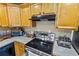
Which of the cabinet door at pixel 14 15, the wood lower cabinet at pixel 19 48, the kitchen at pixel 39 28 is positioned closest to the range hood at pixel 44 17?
the kitchen at pixel 39 28

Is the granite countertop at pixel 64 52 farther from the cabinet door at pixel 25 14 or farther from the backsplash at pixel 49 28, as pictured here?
the cabinet door at pixel 25 14

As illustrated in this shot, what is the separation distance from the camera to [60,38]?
1294 millimetres

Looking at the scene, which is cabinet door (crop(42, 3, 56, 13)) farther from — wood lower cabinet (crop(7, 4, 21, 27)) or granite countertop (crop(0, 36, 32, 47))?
granite countertop (crop(0, 36, 32, 47))

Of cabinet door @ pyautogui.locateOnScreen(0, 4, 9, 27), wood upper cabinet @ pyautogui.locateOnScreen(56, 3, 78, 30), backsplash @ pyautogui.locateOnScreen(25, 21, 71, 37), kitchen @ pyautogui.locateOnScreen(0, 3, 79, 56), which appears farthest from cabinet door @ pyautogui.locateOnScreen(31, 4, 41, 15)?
cabinet door @ pyautogui.locateOnScreen(0, 4, 9, 27)

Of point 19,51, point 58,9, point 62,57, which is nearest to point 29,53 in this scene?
point 19,51

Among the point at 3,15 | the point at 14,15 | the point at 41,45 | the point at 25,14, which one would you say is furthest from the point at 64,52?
the point at 3,15

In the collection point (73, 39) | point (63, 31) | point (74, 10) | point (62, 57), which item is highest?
point (74, 10)

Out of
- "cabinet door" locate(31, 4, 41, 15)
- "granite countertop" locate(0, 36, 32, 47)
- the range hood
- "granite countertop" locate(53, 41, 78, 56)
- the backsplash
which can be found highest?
"cabinet door" locate(31, 4, 41, 15)

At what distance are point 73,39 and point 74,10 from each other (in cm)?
45

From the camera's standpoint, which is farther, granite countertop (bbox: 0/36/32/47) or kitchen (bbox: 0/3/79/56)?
granite countertop (bbox: 0/36/32/47)

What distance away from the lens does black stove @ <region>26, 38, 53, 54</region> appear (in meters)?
1.27

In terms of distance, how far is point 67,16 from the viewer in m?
1.24

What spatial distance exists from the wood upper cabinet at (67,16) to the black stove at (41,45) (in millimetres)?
325

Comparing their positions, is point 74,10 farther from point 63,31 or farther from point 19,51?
point 19,51
